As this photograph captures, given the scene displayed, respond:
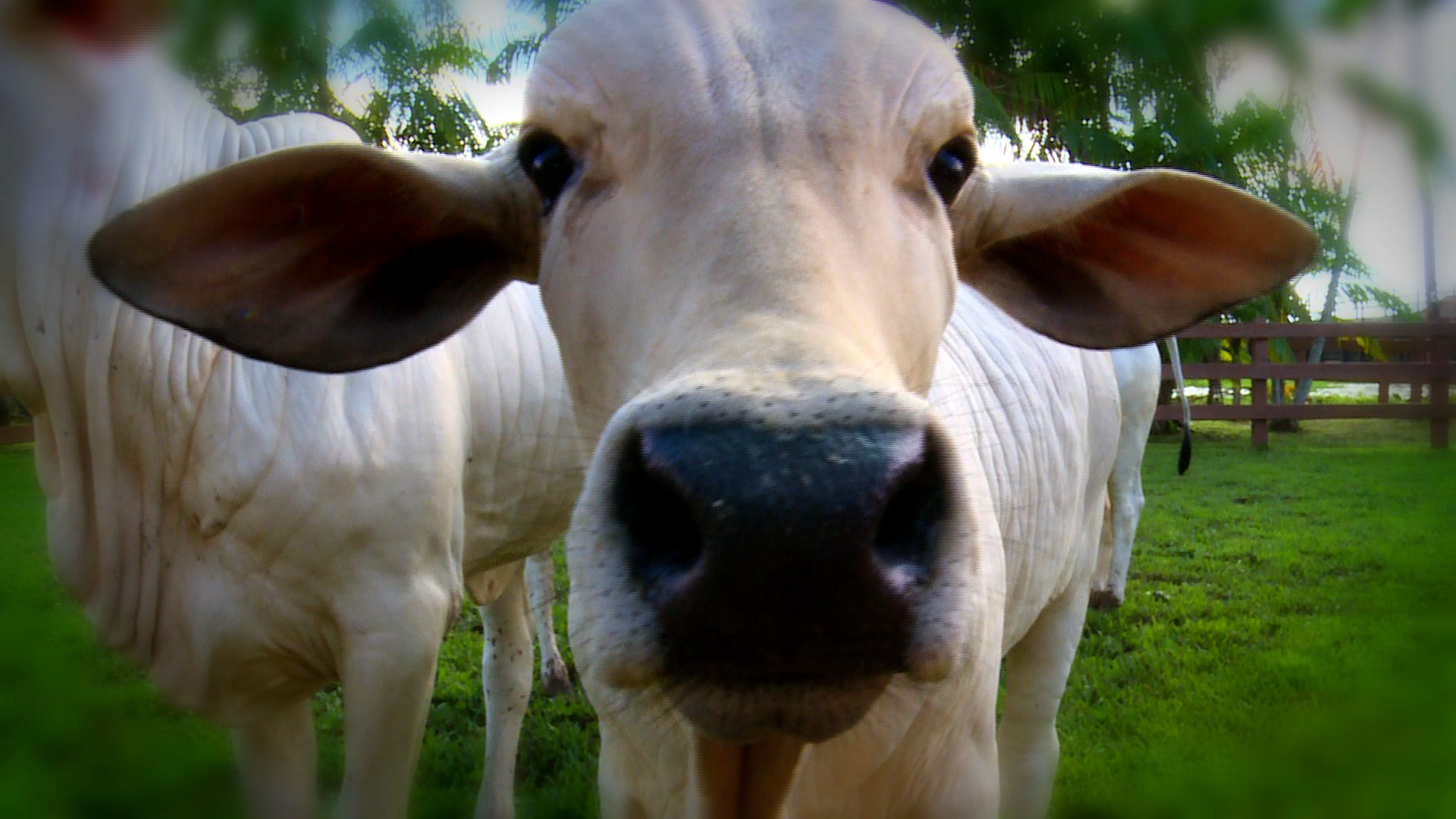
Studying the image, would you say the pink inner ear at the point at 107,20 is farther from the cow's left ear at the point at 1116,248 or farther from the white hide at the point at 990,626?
the cow's left ear at the point at 1116,248

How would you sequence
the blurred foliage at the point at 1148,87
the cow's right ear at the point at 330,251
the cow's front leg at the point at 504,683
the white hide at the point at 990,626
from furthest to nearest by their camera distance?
the cow's front leg at the point at 504,683
the white hide at the point at 990,626
the cow's right ear at the point at 330,251
the blurred foliage at the point at 1148,87

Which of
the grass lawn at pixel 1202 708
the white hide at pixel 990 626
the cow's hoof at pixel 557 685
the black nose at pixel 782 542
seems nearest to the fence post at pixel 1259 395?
the grass lawn at pixel 1202 708

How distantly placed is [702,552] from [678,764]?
98 cm

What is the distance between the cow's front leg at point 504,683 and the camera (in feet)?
12.9

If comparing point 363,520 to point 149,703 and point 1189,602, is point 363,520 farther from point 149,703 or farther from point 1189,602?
point 1189,602

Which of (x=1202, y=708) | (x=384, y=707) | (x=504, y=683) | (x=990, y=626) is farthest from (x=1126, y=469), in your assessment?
(x=384, y=707)

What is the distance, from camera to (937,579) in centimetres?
97

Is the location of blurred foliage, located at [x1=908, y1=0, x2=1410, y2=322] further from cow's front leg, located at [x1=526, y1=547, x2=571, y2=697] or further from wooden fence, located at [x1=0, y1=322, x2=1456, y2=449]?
cow's front leg, located at [x1=526, y1=547, x2=571, y2=697]

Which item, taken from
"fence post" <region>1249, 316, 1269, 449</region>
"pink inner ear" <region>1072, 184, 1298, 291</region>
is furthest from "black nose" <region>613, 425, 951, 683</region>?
"fence post" <region>1249, 316, 1269, 449</region>

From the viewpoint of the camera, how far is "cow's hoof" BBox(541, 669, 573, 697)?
16.9ft

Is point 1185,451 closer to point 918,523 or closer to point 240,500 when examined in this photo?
point 240,500

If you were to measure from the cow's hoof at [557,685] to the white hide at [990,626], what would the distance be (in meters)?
2.42

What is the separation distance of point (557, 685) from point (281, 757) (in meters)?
2.42

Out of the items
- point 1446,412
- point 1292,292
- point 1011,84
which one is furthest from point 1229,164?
point 1292,292
